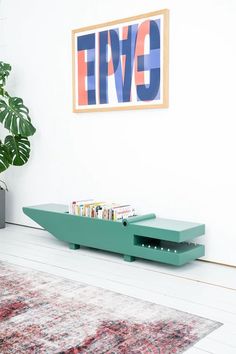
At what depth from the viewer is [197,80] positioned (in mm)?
3404

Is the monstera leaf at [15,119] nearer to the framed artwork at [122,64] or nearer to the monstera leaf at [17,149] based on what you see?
the monstera leaf at [17,149]

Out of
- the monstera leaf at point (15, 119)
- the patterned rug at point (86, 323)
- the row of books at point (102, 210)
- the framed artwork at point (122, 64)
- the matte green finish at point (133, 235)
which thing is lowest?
the patterned rug at point (86, 323)

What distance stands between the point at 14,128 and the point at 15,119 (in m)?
0.10

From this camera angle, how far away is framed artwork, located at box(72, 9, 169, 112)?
11.7 ft

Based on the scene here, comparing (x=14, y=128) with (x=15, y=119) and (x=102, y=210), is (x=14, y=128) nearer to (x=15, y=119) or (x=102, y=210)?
(x=15, y=119)

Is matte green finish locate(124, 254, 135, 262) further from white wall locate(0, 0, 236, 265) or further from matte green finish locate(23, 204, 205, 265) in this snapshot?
white wall locate(0, 0, 236, 265)

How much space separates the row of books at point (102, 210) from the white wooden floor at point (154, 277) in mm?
328

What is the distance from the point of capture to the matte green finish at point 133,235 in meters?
3.17

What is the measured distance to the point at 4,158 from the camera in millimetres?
4406

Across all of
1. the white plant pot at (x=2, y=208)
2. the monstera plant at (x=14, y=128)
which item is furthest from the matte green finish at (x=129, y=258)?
the white plant pot at (x=2, y=208)

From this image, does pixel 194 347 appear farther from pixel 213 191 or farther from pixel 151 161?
pixel 151 161

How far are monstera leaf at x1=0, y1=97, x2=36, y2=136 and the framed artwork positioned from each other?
1.70 feet

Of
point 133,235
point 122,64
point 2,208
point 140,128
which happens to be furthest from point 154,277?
point 2,208

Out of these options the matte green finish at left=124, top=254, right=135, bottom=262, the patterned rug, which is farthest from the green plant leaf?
the patterned rug
